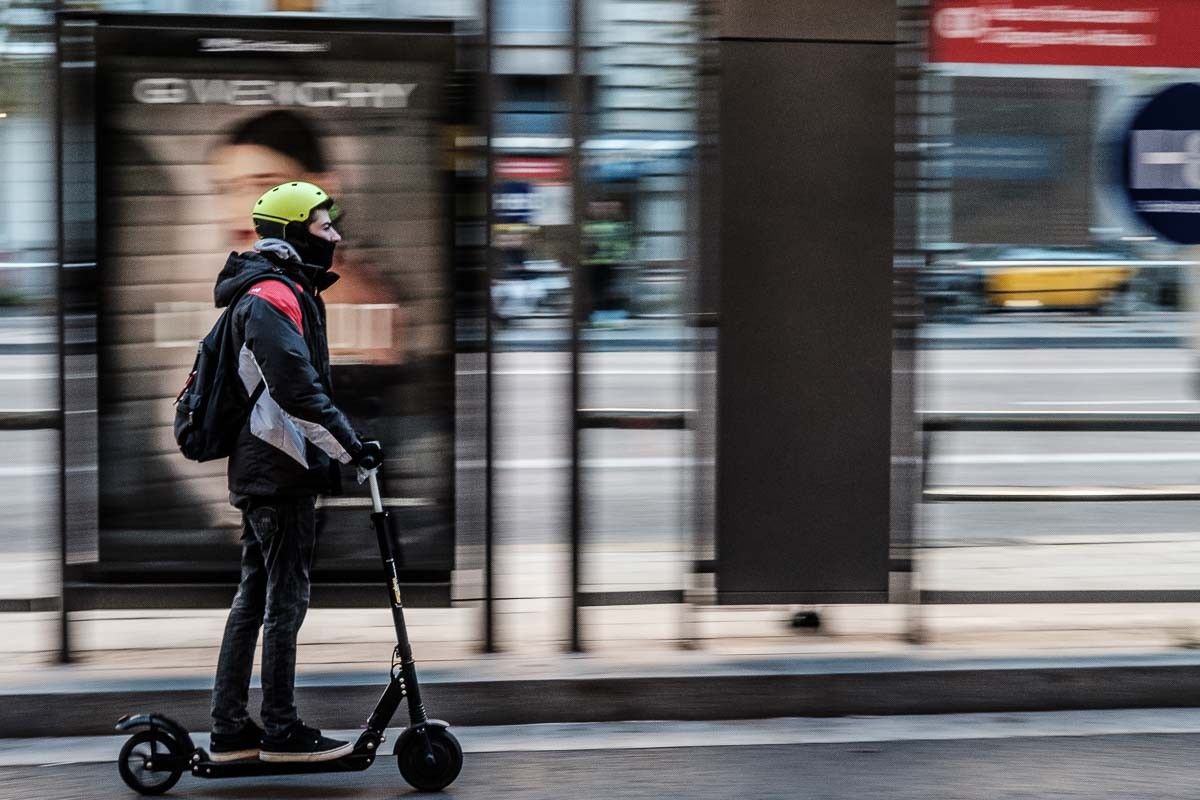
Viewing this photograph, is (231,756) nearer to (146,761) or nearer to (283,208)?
(146,761)

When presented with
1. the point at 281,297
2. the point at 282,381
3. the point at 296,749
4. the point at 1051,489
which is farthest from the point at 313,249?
the point at 1051,489

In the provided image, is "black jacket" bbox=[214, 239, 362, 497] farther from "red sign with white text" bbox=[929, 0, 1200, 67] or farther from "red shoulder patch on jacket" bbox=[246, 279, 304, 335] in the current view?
"red sign with white text" bbox=[929, 0, 1200, 67]

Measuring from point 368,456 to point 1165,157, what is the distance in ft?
11.6

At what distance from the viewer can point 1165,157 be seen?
6.31m

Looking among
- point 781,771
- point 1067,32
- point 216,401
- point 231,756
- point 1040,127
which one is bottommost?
point 781,771

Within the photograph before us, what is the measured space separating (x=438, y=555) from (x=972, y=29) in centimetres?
286

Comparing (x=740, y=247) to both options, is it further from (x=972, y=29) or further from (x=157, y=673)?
(x=157, y=673)

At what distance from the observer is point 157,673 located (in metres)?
5.68

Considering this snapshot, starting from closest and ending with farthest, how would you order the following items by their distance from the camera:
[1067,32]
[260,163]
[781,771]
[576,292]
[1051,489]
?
[781,771] → [260,163] → [576,292] → [1067,32] → [1051,489]

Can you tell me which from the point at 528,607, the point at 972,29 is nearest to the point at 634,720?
the point at 528,607

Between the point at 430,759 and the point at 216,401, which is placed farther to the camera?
the point at 430,759

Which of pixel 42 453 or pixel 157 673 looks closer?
pixel 157 673

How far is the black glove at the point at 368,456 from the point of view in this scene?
4.63 meters

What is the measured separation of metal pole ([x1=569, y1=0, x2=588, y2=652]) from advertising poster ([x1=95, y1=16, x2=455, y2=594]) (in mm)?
458
